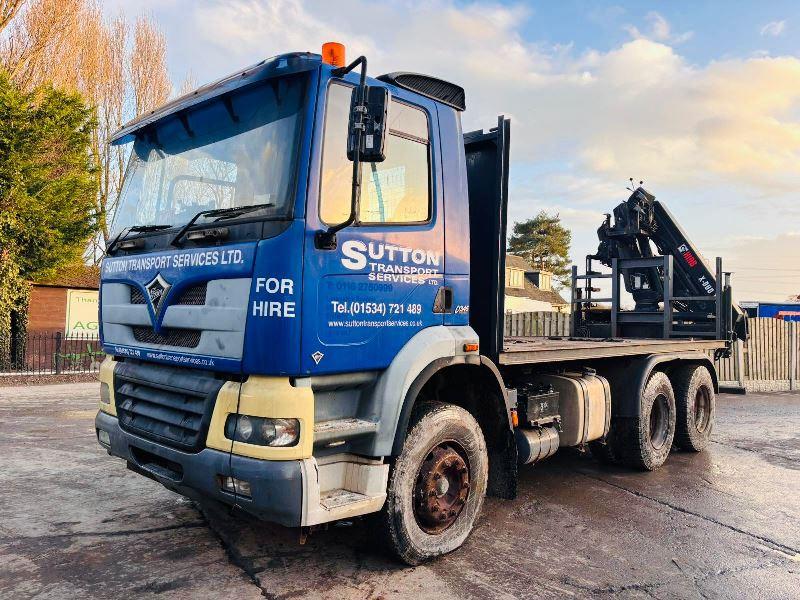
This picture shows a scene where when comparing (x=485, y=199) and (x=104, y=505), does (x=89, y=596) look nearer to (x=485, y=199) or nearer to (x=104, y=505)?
(x=104, y=505)

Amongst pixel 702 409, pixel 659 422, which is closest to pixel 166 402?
pixel 659 422

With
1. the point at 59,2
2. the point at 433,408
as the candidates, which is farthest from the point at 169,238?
the point at 59,2

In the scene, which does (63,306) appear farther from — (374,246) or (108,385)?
(374,246)

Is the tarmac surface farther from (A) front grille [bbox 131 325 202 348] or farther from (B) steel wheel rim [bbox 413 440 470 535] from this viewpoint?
(A) front grille [bbox 131 325 202 348]

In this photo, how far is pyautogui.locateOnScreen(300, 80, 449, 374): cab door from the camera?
3223 mm

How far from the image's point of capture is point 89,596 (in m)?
3.21

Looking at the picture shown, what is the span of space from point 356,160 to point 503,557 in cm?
270

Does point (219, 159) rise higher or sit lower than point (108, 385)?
higher

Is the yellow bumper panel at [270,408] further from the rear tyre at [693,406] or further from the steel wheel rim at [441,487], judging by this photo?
the rear tyre at [693,406]

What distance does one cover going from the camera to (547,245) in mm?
50906

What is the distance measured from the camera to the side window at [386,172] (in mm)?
3312

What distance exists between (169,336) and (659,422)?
17.9 feet

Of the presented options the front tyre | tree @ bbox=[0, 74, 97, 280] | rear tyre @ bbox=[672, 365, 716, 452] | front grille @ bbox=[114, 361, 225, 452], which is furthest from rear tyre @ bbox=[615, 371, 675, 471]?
tree @ bbox=[0, 74, 97, 280]

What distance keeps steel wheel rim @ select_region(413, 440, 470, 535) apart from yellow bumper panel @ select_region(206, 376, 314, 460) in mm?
944
